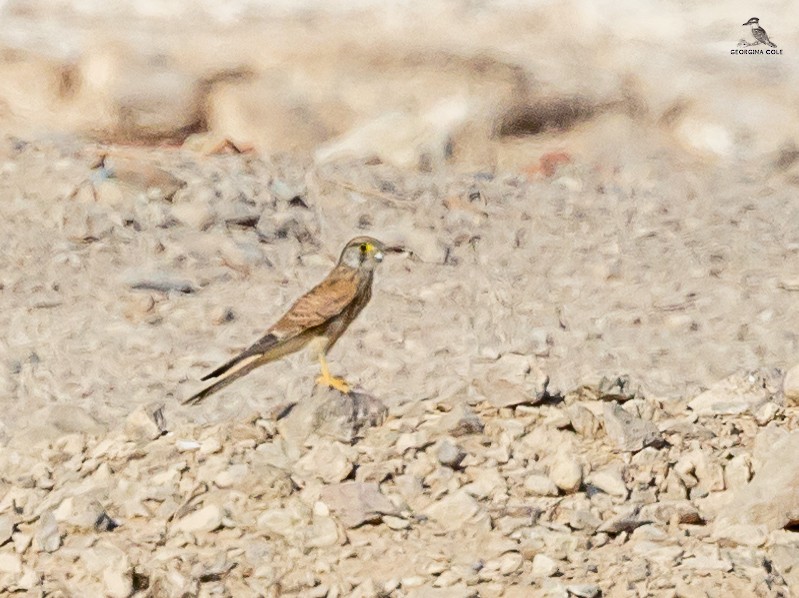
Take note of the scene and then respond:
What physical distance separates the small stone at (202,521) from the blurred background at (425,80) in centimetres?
478

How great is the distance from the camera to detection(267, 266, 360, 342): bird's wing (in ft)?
20.3

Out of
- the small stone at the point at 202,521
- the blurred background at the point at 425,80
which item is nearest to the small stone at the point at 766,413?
the small stone at the point at 202,521

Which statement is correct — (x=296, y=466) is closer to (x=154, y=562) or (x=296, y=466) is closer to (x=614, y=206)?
(x=154, y=562)

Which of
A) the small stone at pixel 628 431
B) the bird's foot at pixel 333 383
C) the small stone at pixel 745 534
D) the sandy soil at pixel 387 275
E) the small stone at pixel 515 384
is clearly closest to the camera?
the small stone at pixel 745 534

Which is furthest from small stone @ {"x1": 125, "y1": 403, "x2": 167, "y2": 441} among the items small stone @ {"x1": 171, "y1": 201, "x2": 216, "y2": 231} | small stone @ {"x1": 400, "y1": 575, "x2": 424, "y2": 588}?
small stone @ {"x1": 171, "y1": 201, "x2": 216, "y2": 231}

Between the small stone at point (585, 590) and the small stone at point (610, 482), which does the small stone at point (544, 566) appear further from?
the small stone at point (610, 482)

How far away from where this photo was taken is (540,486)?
5223 mm

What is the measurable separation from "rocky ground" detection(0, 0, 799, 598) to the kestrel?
0.68 ft

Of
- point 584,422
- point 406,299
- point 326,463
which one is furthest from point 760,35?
point 326,463

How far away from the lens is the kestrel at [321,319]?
20.0 ft

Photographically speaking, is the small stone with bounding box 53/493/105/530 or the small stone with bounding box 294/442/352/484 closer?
the small stone with bounding box 53/493/105/530

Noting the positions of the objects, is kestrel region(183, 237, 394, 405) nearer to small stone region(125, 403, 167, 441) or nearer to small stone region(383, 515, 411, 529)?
small stone region(125, 403, 167, 441)

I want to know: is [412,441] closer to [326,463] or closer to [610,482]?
[326,463]

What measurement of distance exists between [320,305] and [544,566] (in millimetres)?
1901
